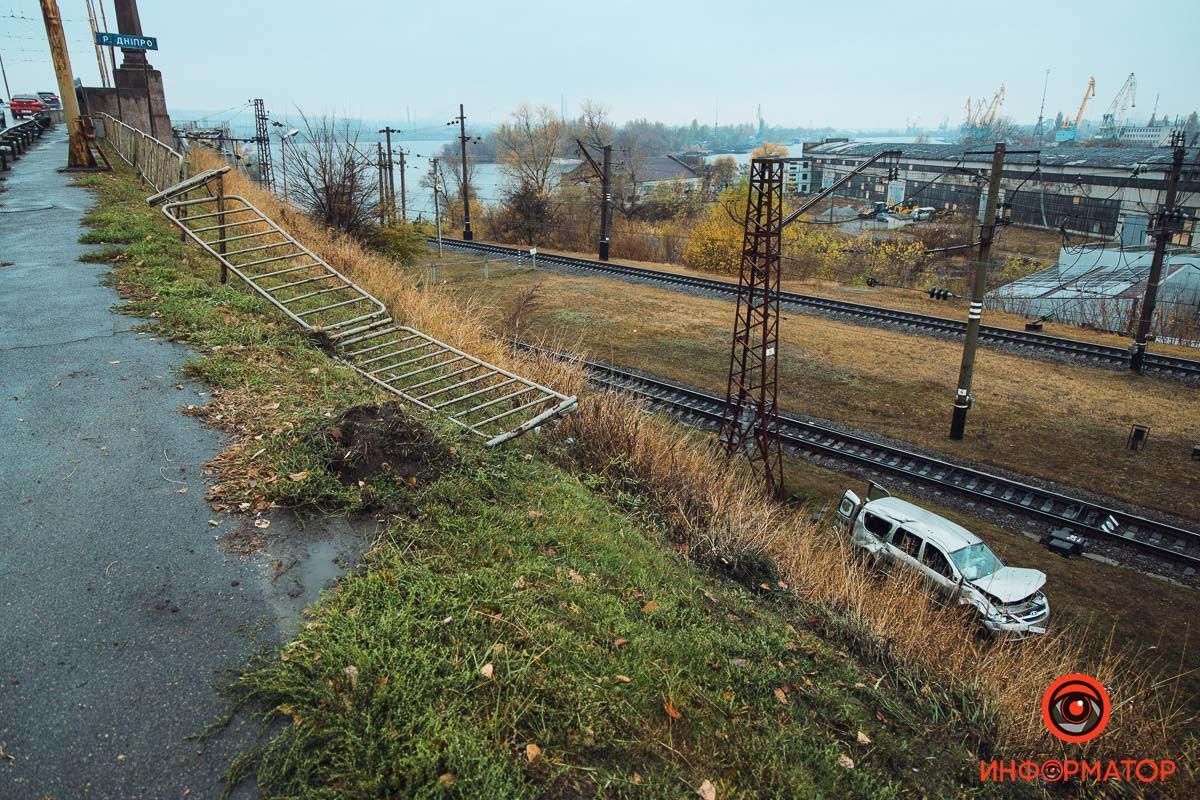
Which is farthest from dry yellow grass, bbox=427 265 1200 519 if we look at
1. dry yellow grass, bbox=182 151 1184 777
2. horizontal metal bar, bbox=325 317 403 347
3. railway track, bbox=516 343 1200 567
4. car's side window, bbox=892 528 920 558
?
horizontal metal bar, bbox=325 317 403 347

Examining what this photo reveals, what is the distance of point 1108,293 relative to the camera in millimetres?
30500

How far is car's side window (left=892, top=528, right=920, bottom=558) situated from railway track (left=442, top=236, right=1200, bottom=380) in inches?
493

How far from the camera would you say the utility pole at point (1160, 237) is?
1722 centimetres

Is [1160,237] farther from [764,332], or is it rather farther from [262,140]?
[262,140]

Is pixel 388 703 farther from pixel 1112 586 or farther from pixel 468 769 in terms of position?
pixel 1112 586

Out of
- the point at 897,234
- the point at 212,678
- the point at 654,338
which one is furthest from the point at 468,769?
the point at 897,234

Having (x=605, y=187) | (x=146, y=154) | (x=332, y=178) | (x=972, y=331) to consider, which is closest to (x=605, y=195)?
(x=605, y=187)

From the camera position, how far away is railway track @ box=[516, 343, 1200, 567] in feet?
36.2

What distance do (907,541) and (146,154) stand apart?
20.9 metres

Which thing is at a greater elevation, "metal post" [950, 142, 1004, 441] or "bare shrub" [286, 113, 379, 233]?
"bare shrub" [286, 113, 379, 233]

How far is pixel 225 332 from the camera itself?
919 cm

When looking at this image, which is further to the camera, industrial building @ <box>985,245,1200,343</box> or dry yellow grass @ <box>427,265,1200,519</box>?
industrial building @ <box>985,245,1200,343</box>

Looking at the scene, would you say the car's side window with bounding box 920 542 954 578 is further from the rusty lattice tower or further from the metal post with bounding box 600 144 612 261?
the metal post with bounding box 600 144 612 261

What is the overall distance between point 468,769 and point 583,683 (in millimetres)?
920
